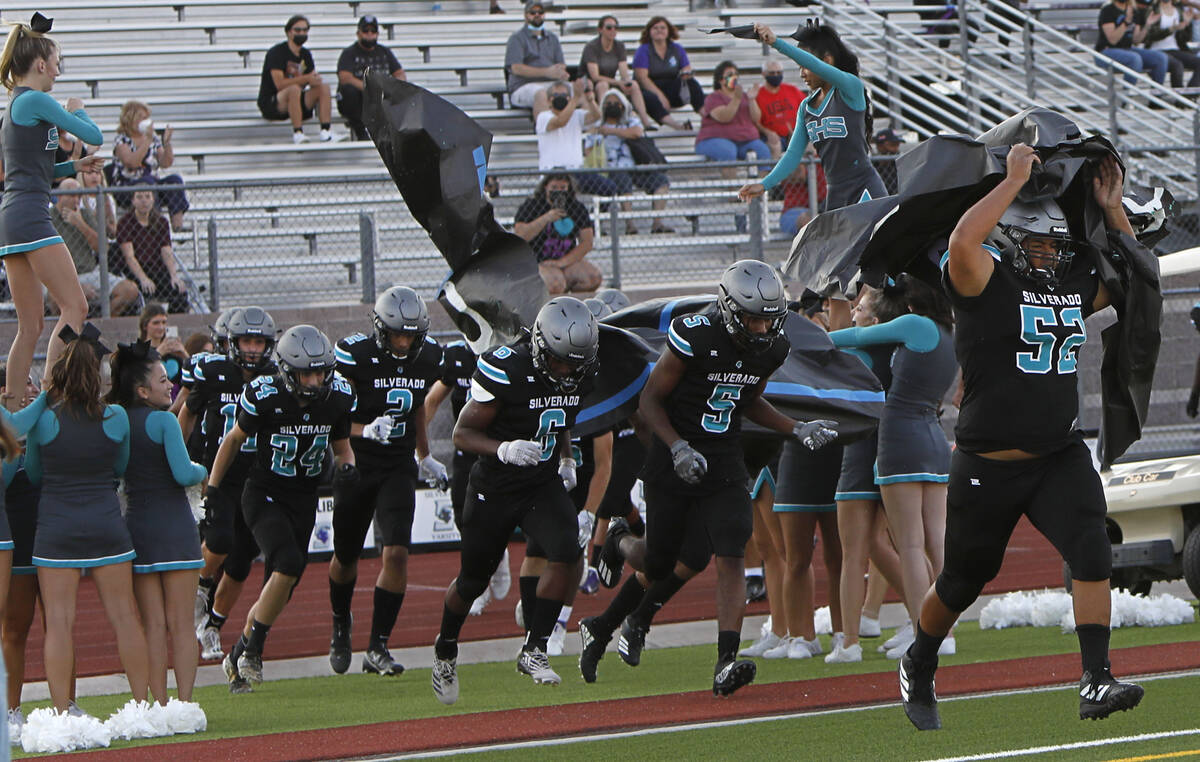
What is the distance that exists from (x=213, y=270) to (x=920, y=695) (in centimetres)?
960

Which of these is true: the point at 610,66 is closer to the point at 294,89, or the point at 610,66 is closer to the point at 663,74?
the point at 663,74

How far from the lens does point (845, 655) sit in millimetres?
9008

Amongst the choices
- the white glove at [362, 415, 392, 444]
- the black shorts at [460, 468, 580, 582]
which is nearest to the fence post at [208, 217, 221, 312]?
the white glove at [362, 415, 392, 444]

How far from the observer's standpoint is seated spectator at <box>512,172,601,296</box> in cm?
1495

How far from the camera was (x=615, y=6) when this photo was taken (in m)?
22.1

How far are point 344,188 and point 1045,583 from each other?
729cm

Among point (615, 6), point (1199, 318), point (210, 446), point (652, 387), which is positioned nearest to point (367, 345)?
point (210, 446)

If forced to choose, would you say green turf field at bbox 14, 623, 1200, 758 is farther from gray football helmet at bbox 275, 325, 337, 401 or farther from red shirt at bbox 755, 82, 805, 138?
red shirt at bbox 755, 82, 805, 138

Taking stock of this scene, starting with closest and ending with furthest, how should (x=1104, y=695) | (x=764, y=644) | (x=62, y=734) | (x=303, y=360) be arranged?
(x=1104, y=695)
(x=62, y=734)
(x=303, y=360)
(x=764, y=644)

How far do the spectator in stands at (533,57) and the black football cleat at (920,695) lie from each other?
1296 centimetres

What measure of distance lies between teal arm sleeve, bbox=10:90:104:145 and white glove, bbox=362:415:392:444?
2100mm

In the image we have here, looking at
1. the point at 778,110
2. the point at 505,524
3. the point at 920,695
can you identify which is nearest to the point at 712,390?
the point at 505,524

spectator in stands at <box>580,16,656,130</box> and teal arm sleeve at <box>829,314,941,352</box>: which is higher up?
spectator in stands at <box>580,16,656,130</box>

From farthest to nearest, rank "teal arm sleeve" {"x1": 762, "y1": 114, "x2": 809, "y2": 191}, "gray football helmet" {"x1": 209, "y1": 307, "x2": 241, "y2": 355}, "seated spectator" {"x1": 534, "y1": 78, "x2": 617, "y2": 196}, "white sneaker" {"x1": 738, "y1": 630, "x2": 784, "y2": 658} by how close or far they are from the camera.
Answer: "seated spectator" {"x1": 534, "y1": 78, "x2": 617, "y2": 196}, "gray football helmet" {"x1": 209, "y1": 307, "x2": 241, "y2": 355}, "teal arm sleeve" {"x1": 762, "y1": 114, "x2": 809, "y2": 191}, "white sneaker" {"x1": 738, "y1": 630, "x2": 784, "y2": 658}
